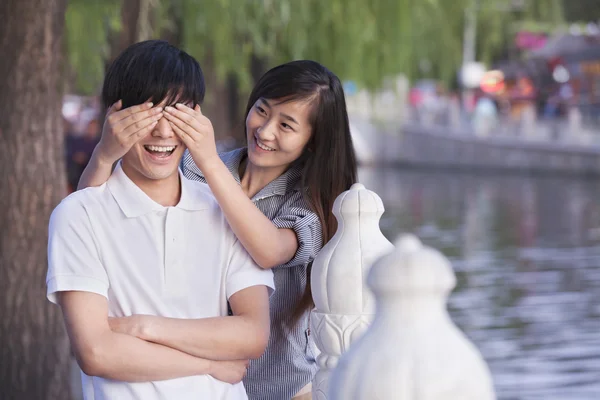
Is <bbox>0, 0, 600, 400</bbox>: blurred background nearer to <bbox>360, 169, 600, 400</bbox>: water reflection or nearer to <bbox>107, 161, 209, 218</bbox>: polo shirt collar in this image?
<bbox>360, 169, 600, 400</bbox>: water reflection

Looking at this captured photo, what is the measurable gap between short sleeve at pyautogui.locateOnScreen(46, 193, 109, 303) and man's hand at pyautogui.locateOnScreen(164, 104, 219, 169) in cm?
26

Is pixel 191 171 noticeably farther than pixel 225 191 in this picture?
Yes

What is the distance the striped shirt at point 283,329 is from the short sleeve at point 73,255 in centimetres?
57

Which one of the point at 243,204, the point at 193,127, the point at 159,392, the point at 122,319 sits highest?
the point at 193,127

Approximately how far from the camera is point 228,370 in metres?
2.59

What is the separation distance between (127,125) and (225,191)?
0.81 feet

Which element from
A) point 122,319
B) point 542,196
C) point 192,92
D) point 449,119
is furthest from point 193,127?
point 449,119

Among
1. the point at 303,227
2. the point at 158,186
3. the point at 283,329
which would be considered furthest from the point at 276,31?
the point at 158,186

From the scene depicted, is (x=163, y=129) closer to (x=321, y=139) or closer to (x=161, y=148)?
(x=161, y=148)

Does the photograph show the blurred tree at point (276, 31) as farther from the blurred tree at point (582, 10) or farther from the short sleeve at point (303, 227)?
the blurred tree at point (582, 10)

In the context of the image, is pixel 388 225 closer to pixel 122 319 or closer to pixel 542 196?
pixel 542 196

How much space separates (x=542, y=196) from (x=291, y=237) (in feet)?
81.9

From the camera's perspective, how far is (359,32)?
27.8 ft

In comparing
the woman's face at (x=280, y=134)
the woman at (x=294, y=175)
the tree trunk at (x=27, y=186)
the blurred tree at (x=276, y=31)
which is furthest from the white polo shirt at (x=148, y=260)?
the blurred tree at (x=276, y=31)
